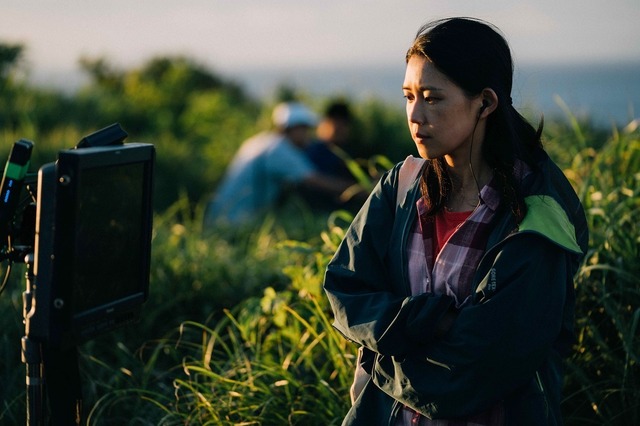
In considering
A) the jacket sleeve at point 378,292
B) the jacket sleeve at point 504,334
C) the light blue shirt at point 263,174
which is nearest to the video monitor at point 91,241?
the jacket sleeve at point 378,292

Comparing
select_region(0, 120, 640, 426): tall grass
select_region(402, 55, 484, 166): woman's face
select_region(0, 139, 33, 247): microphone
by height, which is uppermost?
select_region(402, 55, 484, 166): woman's face

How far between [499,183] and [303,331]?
5.83 feet

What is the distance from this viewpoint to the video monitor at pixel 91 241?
2.25 meters

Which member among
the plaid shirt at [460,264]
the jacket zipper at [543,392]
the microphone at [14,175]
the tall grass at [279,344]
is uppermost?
the microphone at [14,175]

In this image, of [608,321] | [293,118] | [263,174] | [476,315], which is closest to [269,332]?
[608,321]

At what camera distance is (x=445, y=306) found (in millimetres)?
2455

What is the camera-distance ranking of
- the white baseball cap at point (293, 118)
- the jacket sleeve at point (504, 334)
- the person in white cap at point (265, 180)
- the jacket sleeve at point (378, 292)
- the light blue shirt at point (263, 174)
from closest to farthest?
1. the jacket sleeve at point (504, 334)
2. the jacket sleeve at point (378, 292)
3. the person in white cap at point (265, 180)
4. the light blue shirt at point (263, 174)
5. the white baseball cap at point (293, 118)

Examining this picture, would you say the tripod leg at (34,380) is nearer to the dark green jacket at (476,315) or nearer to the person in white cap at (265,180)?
the dark green jacket at (476,315)

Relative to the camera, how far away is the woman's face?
2.46m

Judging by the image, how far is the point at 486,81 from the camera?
2484 millimetres

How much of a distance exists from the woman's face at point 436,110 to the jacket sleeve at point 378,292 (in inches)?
10.3

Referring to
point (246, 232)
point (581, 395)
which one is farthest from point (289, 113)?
point (581, 395)

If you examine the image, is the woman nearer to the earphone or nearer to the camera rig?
the earphone

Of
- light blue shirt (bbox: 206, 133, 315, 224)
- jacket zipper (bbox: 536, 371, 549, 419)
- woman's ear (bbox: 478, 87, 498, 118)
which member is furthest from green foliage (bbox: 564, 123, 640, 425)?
light blue shirt (bbox: 206, 133, 315, 224)
